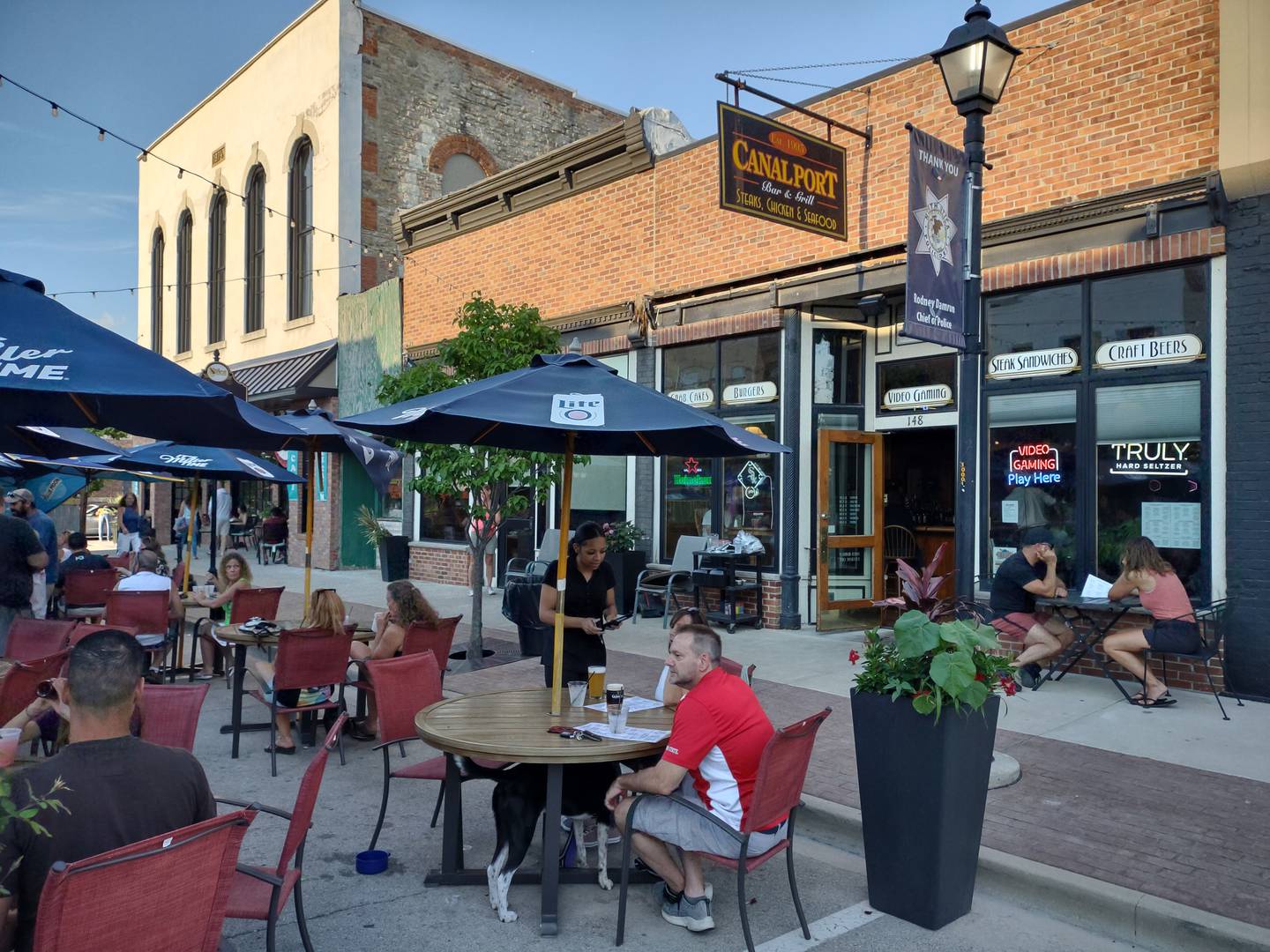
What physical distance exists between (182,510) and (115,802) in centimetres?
2507

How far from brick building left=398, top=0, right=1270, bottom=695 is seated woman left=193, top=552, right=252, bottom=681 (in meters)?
5.64

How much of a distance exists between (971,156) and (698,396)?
21.8 feet

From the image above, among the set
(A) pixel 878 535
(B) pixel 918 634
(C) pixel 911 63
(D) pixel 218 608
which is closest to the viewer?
(B) pixel 918 634

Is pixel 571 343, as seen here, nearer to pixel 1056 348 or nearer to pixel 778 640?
pixel 778 640

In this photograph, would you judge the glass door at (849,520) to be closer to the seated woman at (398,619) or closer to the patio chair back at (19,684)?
the seated woman at (398,619)

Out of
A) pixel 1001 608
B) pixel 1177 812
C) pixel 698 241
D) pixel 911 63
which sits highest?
pixel 911 63

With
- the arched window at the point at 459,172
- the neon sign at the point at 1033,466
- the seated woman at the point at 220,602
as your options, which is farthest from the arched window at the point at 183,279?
the neon sign at the point at 1033,466

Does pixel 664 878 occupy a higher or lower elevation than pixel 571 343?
lower

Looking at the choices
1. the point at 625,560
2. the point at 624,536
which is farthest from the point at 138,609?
the point at 624,536

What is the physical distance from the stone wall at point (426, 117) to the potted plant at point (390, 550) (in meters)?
5.26

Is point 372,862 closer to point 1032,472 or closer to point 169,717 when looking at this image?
point 169,717

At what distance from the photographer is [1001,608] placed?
847 centimetres

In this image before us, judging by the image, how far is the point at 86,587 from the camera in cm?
1039

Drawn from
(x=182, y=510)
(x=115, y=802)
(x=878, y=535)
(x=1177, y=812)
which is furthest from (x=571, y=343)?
(x=182, y=510)
